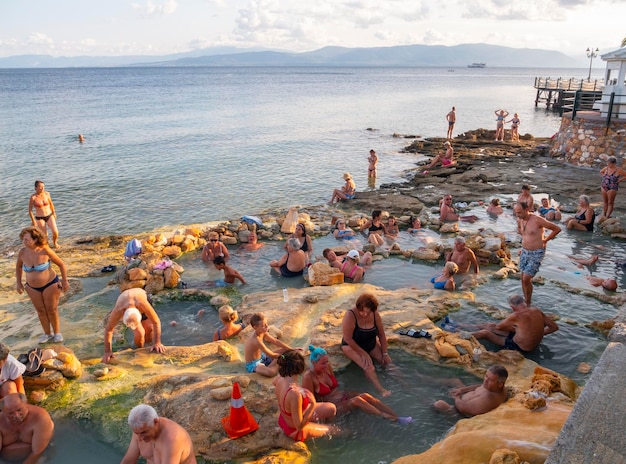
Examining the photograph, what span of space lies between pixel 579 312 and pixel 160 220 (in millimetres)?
13312

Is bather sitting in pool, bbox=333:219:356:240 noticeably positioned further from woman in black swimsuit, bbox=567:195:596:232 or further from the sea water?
woman in black swimsuit, bbox=567:195:596:232

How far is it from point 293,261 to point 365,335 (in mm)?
4402

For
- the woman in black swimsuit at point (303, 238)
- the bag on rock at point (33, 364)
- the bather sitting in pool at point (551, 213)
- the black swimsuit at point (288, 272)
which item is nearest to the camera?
the bag on rock at point (33, 364)

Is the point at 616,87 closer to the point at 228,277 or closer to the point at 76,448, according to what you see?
the point at 228,277

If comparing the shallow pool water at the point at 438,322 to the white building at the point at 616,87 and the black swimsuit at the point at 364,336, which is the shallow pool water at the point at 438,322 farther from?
the white building at the point at 616,87

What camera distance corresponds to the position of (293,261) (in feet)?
36.0

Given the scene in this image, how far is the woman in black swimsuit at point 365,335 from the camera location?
6648 millimetres

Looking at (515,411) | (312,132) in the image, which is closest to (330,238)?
(515,411)

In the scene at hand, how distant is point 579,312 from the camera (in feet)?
28.5

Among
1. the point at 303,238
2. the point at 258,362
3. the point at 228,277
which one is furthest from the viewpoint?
the point at 303,238

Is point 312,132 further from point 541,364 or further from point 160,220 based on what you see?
point 541,364


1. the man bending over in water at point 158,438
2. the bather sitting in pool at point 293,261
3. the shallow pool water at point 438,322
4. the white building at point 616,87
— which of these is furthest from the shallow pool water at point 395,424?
the white building at point 616,87

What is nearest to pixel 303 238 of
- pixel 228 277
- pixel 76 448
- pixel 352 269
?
pixel 352 269

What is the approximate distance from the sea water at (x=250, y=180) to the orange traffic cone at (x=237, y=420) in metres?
0.89
